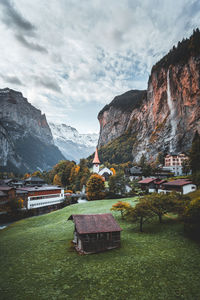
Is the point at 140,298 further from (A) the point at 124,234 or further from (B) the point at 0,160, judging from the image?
(B) the point at 0,160

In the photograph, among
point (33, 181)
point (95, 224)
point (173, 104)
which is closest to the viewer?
point (95, 224)

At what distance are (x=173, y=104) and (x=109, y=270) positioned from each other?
95.9 metres

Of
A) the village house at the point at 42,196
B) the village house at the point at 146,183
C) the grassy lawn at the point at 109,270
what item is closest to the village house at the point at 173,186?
the village house at the point at 146,183

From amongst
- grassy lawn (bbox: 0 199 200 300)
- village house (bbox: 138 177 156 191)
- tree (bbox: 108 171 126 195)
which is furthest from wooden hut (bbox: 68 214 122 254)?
tree (bbox: 108 171 126 195)

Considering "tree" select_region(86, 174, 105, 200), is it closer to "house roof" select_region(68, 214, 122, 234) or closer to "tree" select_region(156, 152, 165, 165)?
"house roof" select_region(68, 214, 122, 234)

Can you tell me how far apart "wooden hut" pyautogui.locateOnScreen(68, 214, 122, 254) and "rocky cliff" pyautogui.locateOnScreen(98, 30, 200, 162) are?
76518 millimetres

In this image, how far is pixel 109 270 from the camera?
1325cm

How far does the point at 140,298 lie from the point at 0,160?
615ft

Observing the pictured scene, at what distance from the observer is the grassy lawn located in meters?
10.8

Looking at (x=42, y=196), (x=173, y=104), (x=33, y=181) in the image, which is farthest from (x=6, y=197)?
(x=173, y=104)

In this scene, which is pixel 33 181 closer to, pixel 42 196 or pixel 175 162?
pixel 42 196

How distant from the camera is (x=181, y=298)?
9.98 m

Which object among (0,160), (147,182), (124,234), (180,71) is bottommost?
(124,234)

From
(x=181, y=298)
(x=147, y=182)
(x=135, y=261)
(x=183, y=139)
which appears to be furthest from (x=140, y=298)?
(x=183, y=139)
